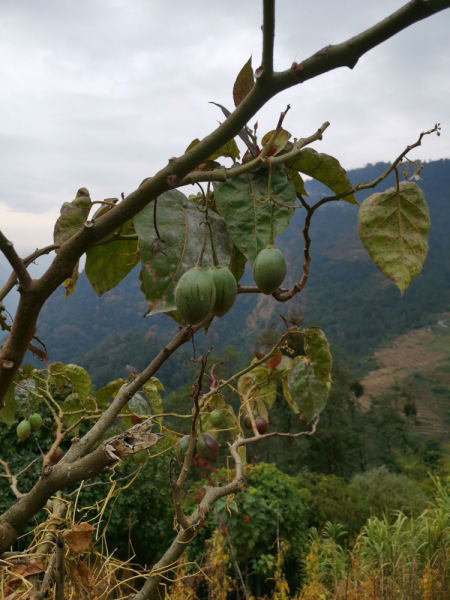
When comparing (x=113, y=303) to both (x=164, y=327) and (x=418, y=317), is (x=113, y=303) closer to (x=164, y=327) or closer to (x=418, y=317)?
(x=164, y=327)

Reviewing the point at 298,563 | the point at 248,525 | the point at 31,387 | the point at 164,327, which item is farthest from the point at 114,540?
the point at 164,327

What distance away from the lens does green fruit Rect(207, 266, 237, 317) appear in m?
0.61

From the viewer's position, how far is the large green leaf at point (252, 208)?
2.01 ft

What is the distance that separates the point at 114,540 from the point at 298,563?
2316 mm

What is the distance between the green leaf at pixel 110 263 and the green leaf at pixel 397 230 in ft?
1.36

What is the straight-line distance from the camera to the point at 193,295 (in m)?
0.54

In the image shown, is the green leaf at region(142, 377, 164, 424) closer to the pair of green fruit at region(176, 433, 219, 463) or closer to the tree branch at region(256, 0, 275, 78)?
the pair of green fruit at region(176, 433, 219, 463)

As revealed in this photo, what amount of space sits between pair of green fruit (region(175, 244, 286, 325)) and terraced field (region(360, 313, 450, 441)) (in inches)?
959

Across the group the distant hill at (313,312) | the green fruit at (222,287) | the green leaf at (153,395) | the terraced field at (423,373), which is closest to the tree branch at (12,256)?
the green fruit at (222,287)

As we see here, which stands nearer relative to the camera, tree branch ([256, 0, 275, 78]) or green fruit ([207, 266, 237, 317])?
tree branch ([256, 0, 275, 78])

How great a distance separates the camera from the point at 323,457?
14.3 m

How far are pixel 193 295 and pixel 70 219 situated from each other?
302 millimetres

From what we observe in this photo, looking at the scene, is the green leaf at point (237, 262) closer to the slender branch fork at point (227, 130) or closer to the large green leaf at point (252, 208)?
the large green leaf at point (252, 208)

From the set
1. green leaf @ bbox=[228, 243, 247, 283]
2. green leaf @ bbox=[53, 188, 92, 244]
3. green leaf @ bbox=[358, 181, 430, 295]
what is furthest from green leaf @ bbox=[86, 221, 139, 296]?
green leaf @ bbox=[358, 181, 430, 295]
